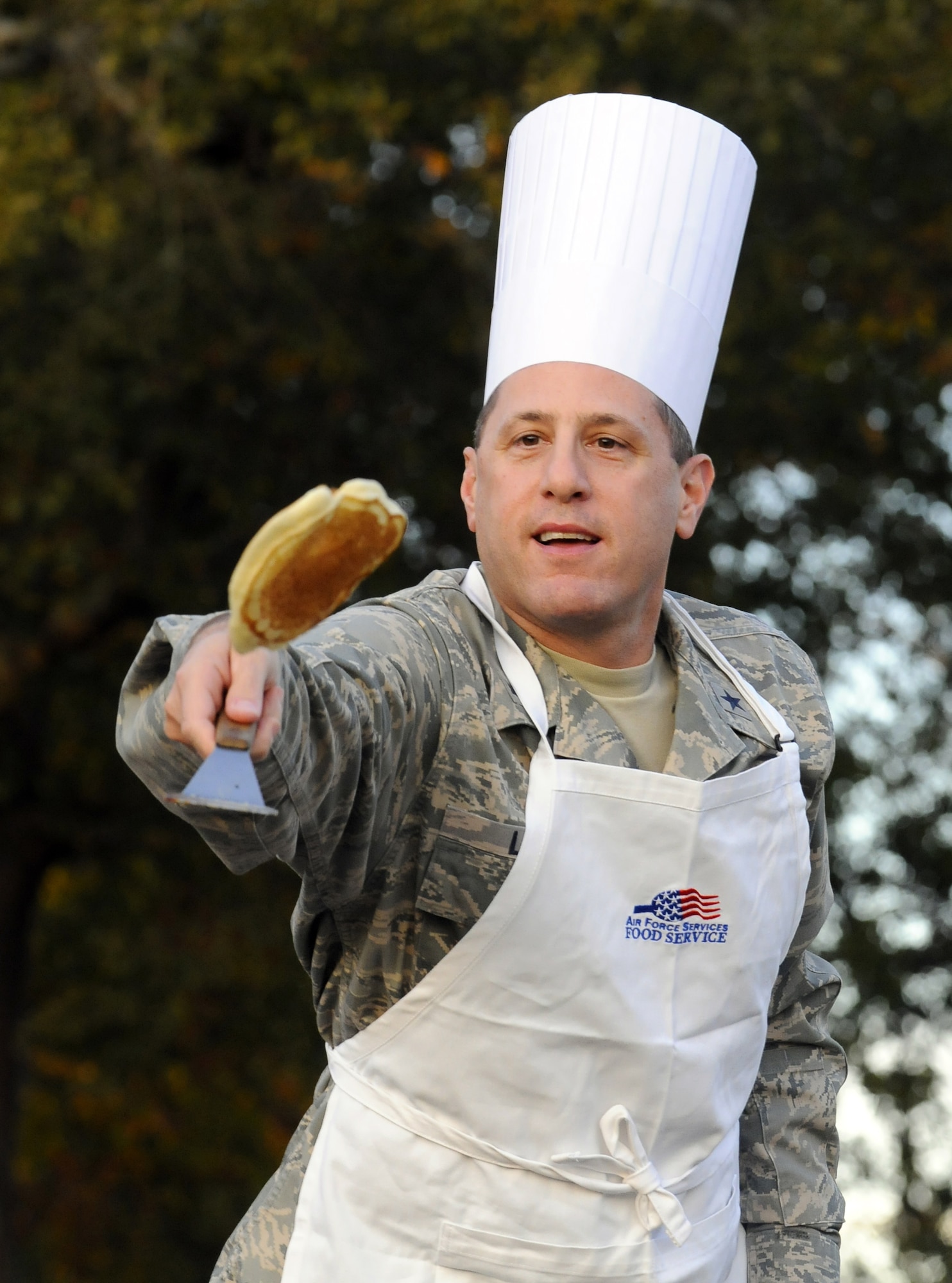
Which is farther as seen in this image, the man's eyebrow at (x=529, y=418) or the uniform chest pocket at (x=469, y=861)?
the man's eyebrow at (x=529, y=418)

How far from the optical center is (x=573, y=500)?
1.71m

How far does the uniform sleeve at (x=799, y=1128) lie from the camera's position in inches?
80.0

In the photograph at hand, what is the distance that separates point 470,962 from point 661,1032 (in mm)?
239

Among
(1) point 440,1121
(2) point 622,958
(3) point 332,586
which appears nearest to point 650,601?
(2) point 622,958

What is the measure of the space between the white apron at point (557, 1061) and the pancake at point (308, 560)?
485mm

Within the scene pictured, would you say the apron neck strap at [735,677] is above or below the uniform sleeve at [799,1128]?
above

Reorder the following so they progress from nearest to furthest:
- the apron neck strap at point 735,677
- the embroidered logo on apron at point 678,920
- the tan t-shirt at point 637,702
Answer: the embroidered logo on apron at point 678,920
the tan t-shirt at point 637,702
the apron neck strap at point 735,677

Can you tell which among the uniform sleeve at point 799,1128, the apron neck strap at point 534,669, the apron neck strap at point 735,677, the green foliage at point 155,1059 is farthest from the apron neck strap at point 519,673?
the green foliage at point 155,1059

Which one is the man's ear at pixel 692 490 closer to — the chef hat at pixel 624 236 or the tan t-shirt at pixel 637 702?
the chef hat at pixel 624 236

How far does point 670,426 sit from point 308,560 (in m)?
0.80

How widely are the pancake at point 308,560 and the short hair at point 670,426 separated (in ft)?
2.18

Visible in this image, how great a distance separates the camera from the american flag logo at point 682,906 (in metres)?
1.71

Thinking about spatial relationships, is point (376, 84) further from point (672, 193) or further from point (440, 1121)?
point (440, 1121)

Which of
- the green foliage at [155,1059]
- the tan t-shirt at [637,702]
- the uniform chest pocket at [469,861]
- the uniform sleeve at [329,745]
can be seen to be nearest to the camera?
the uniform sleeve at [329,745]
